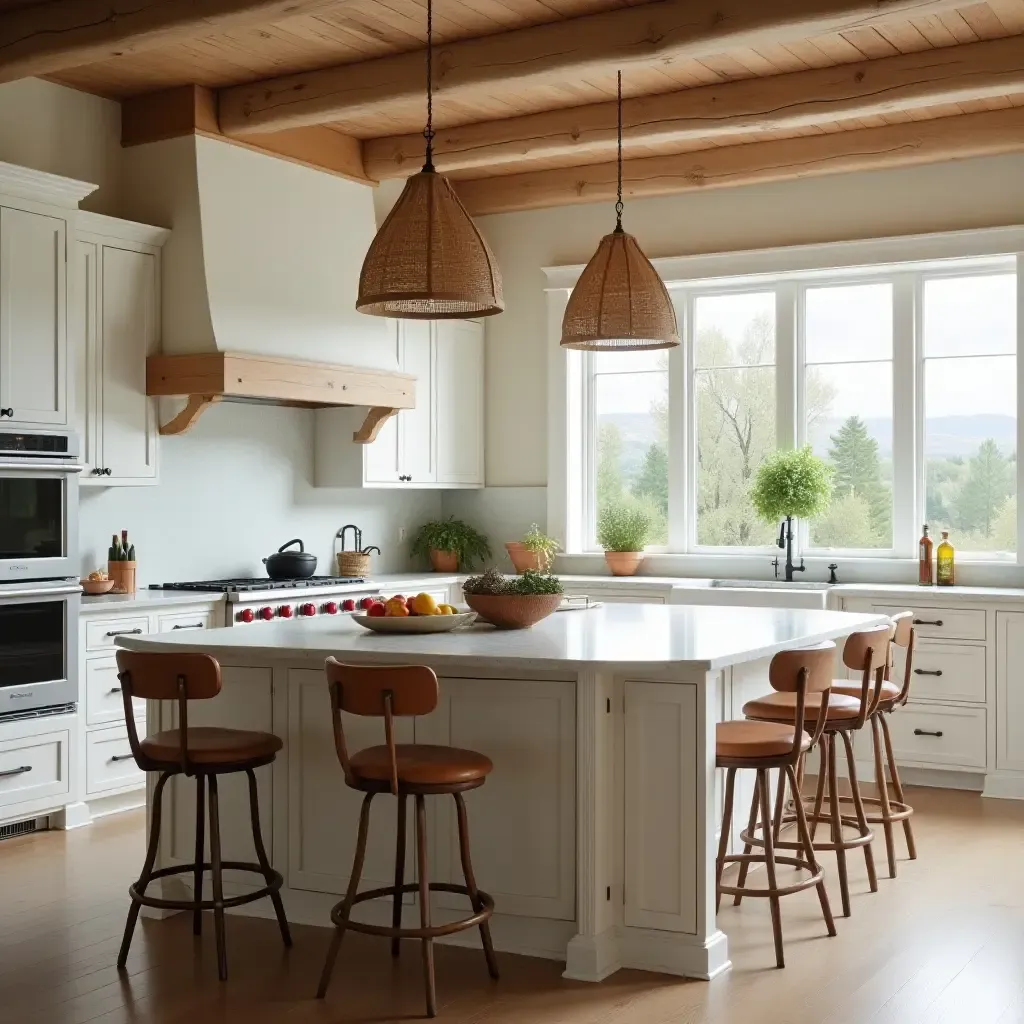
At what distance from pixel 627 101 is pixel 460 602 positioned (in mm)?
2840

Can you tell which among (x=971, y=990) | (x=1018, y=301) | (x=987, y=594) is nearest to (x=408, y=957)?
(x=971, y=990)

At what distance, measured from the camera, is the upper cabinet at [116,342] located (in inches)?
229

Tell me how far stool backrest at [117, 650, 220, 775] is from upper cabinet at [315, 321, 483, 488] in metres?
3.48

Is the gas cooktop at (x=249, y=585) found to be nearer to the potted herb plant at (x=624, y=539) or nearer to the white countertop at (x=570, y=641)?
the white countertop at (x=570, y=641)

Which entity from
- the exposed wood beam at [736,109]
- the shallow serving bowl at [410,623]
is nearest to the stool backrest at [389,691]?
the shallow serving bowl at [410,623]

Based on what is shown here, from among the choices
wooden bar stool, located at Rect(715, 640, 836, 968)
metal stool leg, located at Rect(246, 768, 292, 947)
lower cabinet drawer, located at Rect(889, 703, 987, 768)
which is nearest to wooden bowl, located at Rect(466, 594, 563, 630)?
wooden bar stool, located at Rect(715, 640, 836, 968)

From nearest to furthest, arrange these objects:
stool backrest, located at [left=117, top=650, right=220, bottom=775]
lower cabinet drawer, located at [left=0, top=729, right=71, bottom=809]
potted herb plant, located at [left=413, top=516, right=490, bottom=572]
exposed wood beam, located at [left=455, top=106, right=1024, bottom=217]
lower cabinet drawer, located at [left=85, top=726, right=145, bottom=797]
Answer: stool backrest, located at [left=117, top=650, right=220, bottom=775] < lower cabinet drawer, located at [left=0, top=729, right=71, bottom=809] < lower cabinet drawer, located at [left=85, top=726, right=145, bottom=797] < exposed wood beam, located at [left=455, top=106, right=1024, bottom=217] < potted herb plant, located at [left=413, top=516, right=490, bottom=572]

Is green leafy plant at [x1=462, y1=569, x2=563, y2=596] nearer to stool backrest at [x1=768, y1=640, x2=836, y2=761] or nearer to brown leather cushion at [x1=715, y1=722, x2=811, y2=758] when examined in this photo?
brown leather cushion at [x1=715, y1=722, x2=811, y2=758]

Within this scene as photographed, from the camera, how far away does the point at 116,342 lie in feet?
19.6

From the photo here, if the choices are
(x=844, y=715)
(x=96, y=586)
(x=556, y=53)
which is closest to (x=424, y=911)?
(x=844, y=715)

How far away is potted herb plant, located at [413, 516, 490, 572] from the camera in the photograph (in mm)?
8008

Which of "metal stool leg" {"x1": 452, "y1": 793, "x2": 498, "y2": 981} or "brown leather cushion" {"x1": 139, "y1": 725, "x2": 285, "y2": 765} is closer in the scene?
"metal stool leg" {"x1": 452, "y1": 793, "x2": 498, "y2": 981}

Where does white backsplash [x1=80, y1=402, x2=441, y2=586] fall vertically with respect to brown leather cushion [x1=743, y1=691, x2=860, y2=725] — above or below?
above

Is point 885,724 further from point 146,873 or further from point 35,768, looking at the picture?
point 35,768
